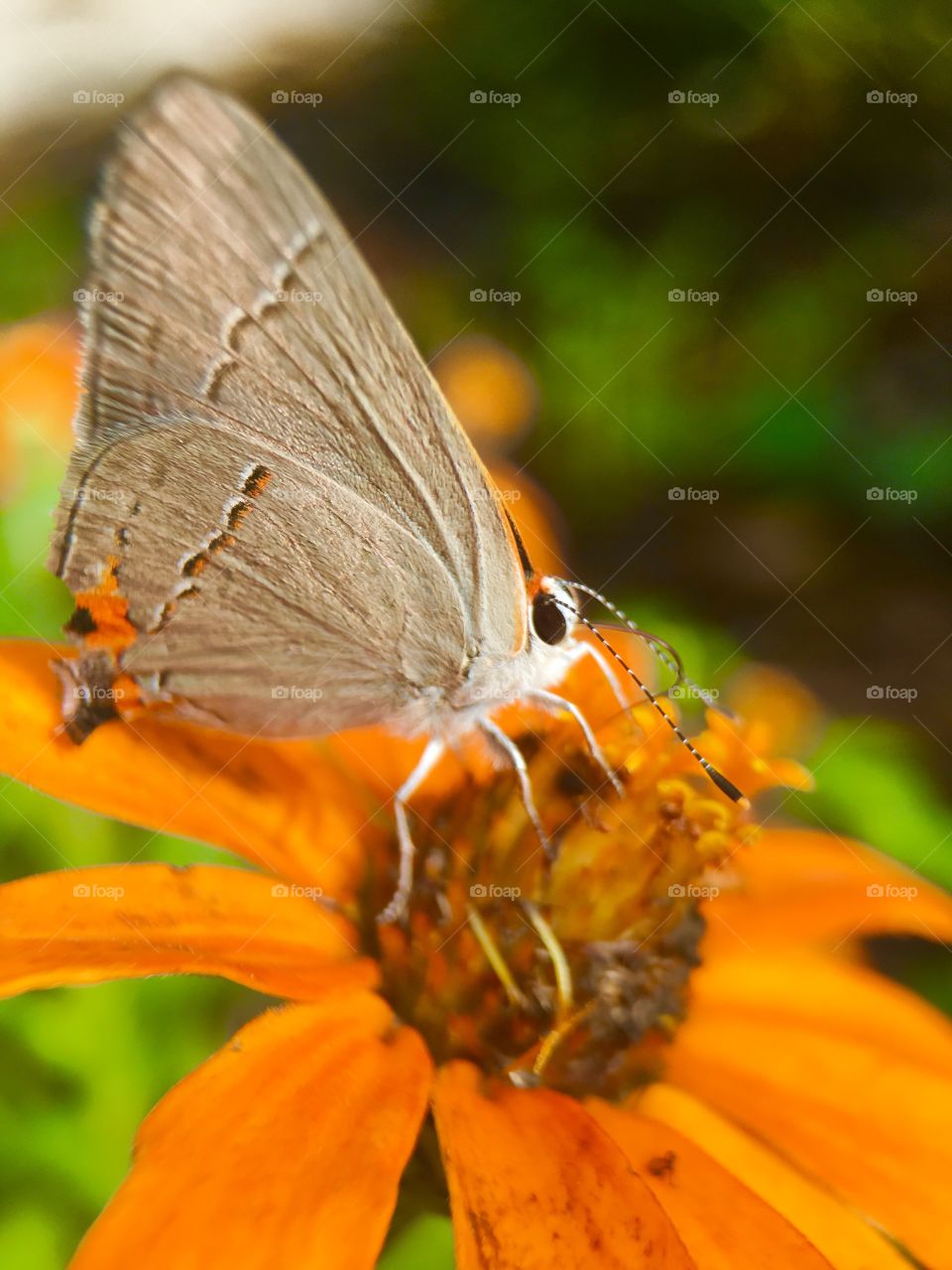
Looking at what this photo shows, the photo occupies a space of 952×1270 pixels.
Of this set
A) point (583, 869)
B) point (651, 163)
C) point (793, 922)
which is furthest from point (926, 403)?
point (583, 869)

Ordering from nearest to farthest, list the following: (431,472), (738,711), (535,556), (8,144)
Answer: (431,472)
(535,556)
(738,711)
(8,144)

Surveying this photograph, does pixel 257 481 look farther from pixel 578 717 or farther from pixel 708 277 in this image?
pixel 708 277

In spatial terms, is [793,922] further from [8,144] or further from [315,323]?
[8,144]

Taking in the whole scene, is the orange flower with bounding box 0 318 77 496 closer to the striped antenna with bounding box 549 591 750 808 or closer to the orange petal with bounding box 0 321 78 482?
the orange petal with bounding box 0 321 78 482

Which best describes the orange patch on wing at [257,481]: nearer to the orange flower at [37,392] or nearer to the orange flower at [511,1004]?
the orange flower at [511,1004]

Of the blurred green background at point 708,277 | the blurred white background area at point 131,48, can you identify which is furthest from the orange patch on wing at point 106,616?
the blurred white background area at point 131,48

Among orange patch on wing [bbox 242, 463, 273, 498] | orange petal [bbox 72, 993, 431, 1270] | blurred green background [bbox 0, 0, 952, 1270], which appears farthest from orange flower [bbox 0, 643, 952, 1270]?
blurred green background [bbox 0, 0, 952, 1270]

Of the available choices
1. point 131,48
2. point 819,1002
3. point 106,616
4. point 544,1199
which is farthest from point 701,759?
point 131,48
